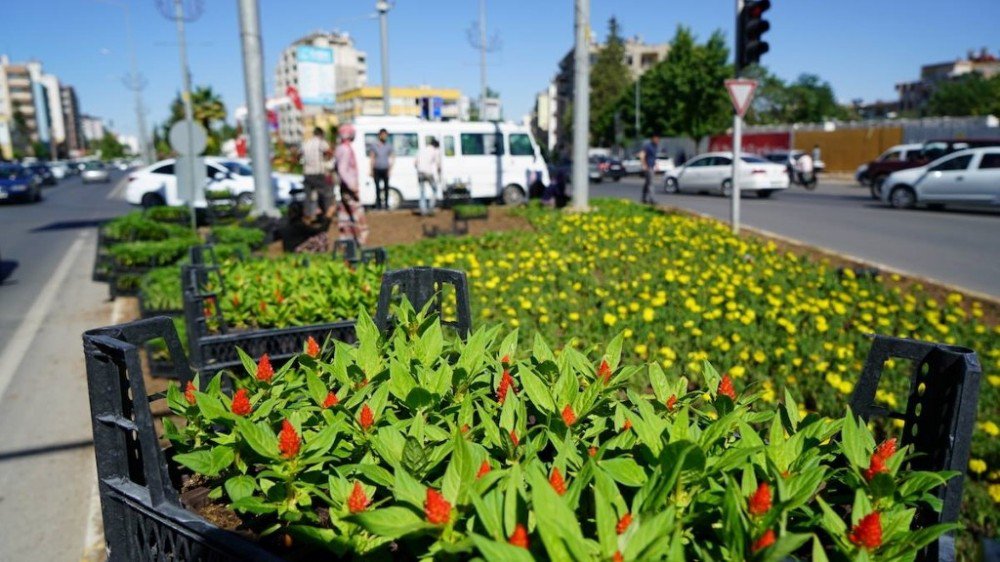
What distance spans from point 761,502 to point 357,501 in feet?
2.18

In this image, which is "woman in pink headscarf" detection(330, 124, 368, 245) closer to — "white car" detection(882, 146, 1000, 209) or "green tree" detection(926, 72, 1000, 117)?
"white car" detection(882, 146, 1000, 209)

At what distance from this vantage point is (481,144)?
17906mm

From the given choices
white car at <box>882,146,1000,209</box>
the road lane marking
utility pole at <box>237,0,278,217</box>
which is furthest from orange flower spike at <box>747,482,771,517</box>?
white car at <box>882,146,1000,209</box>

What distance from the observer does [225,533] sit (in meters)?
1.20

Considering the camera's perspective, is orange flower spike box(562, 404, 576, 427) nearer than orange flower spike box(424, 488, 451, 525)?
No

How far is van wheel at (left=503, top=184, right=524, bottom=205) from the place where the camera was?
18.0 metres

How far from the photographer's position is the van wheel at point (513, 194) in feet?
59.0

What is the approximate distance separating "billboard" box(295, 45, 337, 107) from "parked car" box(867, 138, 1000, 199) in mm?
26986

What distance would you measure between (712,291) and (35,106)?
16604 centimetres

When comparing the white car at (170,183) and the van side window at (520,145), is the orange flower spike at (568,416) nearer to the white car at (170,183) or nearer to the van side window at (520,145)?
the van side window at (520,145)

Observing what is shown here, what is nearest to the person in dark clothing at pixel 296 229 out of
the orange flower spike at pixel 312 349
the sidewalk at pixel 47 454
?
the sidewalk at pixel 47 454

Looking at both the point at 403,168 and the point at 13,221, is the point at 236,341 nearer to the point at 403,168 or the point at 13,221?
the point at 403,168

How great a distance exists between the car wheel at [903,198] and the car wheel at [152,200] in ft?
65.6

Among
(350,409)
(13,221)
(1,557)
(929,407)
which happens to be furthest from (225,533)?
(13,221)
